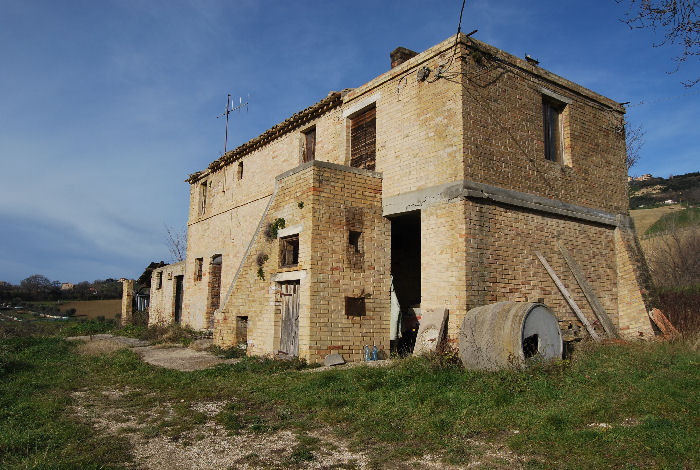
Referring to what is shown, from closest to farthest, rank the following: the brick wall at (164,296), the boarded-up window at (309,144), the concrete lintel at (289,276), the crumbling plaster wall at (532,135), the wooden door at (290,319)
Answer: the crumbling plaster wall at (532,135) → the concrete lintel at (289,276) → the wooden door at (290,319) → the boarded-up window at (309,144) → the brick wall at (164,296)

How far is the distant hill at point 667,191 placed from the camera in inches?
2208

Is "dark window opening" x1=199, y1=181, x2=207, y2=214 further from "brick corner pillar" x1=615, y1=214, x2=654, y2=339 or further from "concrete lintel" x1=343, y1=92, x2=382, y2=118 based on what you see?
"brick corner pillar" x1=615, y1=214, x2=654, y2=339

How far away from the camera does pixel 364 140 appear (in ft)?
37.7

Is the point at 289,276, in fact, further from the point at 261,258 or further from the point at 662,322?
the point at 662,322

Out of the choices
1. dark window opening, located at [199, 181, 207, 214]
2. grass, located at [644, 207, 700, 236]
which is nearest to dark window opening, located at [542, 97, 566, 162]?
dark window opening, located at [199, 181, 207, 214]

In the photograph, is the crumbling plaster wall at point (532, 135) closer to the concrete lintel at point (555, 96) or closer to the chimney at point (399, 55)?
the concrete lintel at point (555, 96)

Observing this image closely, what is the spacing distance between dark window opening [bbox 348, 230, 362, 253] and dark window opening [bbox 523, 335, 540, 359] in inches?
149

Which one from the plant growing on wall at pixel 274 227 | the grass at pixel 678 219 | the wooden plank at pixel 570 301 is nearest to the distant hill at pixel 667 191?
the grass at pixel 678 219

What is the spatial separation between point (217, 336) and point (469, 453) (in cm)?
896

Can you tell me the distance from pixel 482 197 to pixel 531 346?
2733 mm

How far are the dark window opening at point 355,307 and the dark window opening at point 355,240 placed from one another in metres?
1.01

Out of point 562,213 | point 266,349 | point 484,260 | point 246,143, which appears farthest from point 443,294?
point 246,143

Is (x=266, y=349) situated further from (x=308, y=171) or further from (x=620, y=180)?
(x=620, y=180)

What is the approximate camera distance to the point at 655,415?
193 inches
